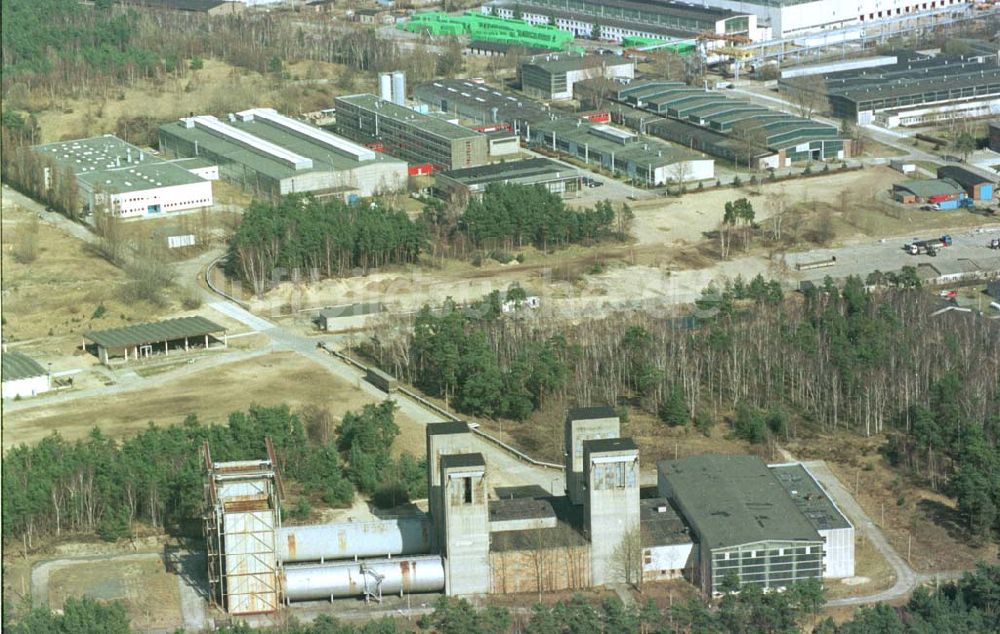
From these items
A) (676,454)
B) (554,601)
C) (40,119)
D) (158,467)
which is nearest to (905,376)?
(676,454)

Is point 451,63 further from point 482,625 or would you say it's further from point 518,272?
point 482,625

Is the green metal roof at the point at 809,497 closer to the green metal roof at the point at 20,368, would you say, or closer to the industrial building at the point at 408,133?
the green metal roof at the point at 20,368

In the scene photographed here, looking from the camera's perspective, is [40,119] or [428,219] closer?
[428,219]

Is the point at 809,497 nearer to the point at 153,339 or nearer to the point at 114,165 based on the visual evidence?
the point at 153,339

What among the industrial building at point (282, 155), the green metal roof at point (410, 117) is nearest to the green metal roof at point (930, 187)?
A: the green metal roof at point (410, 117)

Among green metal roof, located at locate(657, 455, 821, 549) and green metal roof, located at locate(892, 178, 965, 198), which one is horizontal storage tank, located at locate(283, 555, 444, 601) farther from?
green metal roof, located at locate(892, 178, 965, 198)
